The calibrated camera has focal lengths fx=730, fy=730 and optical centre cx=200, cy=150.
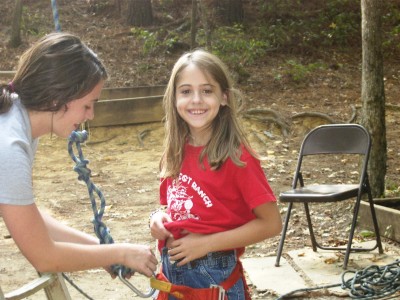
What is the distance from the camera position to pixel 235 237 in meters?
2.52

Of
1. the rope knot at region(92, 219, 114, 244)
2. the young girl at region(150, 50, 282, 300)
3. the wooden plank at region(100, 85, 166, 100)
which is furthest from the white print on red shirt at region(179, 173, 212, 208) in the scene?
the wooden plank at region(100, 85, 166, 100)

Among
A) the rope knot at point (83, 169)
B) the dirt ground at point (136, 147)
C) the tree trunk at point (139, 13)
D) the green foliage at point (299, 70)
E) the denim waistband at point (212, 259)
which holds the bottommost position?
the dirt ground at point (136, 147)

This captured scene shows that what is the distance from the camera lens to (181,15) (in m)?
16.6

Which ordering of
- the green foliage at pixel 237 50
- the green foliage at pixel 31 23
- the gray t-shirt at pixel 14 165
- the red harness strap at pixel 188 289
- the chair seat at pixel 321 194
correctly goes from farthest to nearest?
the green foliage at pixel 31 23, the green foliage at pixel 237 50, the chair seat at pixel 321 194, the red harness strap at pixel 188 289, the gray t-shirt at pixel 14 165

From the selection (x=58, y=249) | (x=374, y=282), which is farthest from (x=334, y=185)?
(x=58, y=249)

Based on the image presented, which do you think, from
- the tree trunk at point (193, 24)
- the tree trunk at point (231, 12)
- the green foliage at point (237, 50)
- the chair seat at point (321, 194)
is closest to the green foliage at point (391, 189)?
the chair seat at point (321, 194)

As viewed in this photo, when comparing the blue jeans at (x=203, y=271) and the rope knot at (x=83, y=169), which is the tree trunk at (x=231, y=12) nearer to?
the blue jeans at (x=203, y=271)

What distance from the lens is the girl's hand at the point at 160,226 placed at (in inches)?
102

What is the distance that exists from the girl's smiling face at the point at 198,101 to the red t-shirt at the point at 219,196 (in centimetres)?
14

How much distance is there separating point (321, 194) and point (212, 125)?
2430mm

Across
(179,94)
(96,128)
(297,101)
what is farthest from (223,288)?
(297,101)

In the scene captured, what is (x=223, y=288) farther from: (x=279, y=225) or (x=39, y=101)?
(x=39, y=101)

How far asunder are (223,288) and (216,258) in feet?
0.35

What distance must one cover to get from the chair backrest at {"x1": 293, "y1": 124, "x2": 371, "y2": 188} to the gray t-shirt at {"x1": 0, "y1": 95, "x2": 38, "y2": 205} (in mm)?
3780
